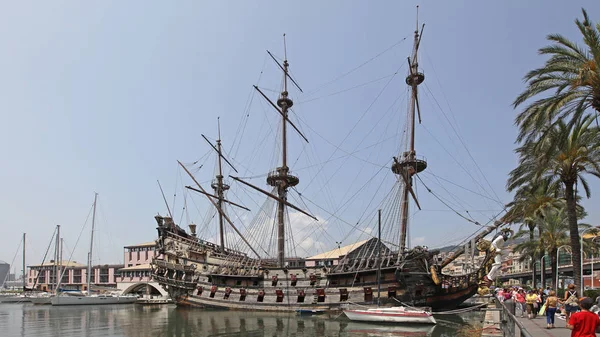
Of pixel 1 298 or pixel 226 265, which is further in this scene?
pixel 1 298

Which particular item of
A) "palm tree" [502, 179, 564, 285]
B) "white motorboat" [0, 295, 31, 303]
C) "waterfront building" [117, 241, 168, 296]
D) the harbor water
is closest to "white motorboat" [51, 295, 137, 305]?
"waterfront building" [117, 241, 168, 296]

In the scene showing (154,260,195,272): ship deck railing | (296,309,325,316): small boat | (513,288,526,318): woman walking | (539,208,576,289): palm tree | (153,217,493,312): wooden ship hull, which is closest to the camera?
(513,288,526,318): woman walking

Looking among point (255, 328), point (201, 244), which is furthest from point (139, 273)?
point (255, 328)

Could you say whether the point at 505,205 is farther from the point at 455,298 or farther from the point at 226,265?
the point at 226,265

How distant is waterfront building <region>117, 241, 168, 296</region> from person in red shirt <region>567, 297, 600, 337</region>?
64986mm

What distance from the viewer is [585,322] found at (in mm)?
7656

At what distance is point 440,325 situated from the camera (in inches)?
1051

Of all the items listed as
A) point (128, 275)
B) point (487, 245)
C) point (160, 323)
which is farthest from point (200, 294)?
point (128, 275)

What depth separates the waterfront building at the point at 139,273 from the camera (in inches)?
2853

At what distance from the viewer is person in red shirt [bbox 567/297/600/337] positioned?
7.62 meters

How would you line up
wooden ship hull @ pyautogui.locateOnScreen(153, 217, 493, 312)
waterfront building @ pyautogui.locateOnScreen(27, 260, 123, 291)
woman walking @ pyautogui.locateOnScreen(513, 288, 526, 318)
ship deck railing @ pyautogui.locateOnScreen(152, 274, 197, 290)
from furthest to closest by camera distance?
waterfront building @ pyautogui.locateOnScreen(27, 260, 123, 291) → ship deck railing @ pyautogui.locateOnScreen(152, 274, 197, 290) → wooden ship hull @ pyautogui.locateOnScreen(153, 217, 493, 312) → woman walking @ pyautogui.locateOnScreen(513, 288, 526, 318)

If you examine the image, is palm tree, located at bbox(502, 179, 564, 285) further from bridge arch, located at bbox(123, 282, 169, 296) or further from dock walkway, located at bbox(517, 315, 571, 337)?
bridge arch, located at bbox(123, 282, 169, 296)

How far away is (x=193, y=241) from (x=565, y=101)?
42.3 meters

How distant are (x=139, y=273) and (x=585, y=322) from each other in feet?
283
